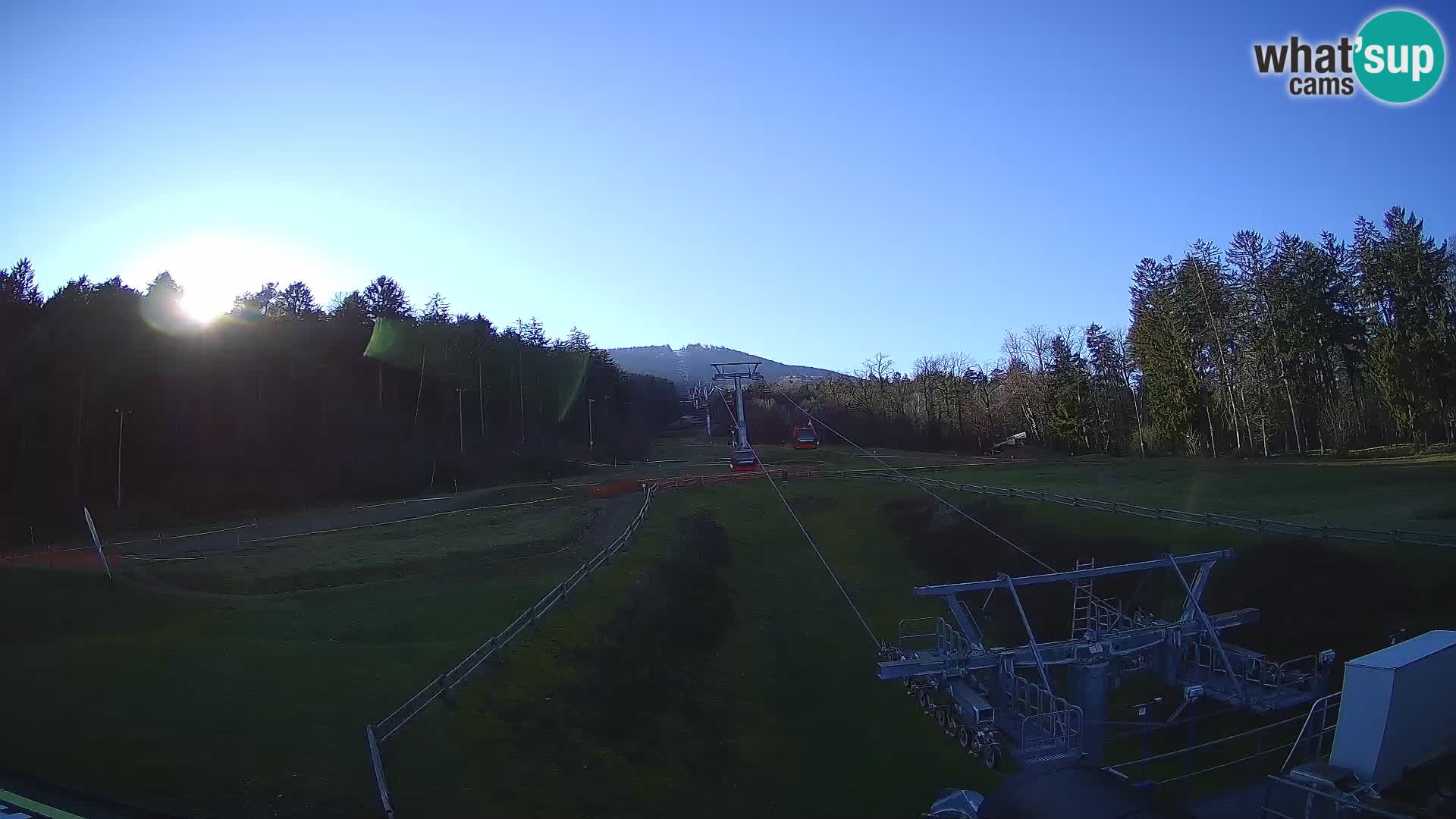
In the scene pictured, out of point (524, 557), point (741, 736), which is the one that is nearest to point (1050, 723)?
point (741, 736)

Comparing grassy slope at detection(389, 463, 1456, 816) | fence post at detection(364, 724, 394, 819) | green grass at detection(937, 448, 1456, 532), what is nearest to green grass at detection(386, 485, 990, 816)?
grassy slope at detection(389, 463, 1456, 816)

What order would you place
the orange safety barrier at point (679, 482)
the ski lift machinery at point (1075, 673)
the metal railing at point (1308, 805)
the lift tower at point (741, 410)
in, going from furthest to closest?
the lift tower at point (741, 410) < the orange safety barrier at point (679, 482) < the ski lift machinery at point (1075, 673) < the metal railing at point (1308, 805)

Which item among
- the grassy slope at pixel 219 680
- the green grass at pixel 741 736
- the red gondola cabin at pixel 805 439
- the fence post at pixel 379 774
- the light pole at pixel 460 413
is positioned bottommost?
the green grass at pixel 741 736

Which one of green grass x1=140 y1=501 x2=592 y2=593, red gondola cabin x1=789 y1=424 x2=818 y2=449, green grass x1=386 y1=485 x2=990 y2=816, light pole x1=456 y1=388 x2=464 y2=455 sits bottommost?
green grass x1=386 y1=485 x2=990 y2=816

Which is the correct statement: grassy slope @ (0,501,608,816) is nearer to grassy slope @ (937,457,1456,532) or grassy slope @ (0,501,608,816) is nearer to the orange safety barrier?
the orange safety barrier

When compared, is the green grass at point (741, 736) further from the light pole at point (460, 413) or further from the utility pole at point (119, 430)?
the light pole at point (460, 413)

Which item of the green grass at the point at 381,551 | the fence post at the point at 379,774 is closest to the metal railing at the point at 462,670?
the fence post at the point at 379,774

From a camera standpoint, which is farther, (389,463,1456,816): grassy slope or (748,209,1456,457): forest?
(748,209,1456,457): forest
